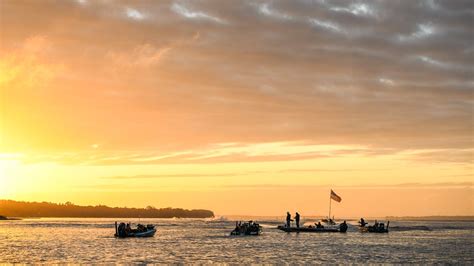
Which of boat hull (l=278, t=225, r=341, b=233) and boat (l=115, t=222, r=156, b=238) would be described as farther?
boat hull (l=278, t=225, r=341, b=233)

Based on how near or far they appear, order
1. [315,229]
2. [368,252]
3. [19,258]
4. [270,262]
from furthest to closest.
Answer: [315,229]
[368,252]
[19,258]
[270,262]

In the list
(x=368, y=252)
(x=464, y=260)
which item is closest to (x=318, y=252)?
(x=368, y=252)

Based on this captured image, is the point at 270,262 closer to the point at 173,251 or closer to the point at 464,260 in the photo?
the point at 173,251

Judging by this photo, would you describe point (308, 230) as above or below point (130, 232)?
above

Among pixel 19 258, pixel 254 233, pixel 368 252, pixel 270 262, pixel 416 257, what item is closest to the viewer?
pixel 270 262

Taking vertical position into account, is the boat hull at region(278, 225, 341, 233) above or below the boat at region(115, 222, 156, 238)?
above

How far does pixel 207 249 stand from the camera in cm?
7069

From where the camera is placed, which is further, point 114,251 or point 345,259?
point 114,251

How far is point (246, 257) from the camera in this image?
60156mm

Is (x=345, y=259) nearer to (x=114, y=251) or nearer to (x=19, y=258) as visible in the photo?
(x=114, y=251)

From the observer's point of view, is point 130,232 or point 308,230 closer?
point 130,232

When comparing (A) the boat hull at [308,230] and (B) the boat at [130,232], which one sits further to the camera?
(A) the boat hull at [308,230]

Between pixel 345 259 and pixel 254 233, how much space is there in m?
52.3

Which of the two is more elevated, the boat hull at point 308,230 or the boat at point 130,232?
the boat hull at point 308,230
